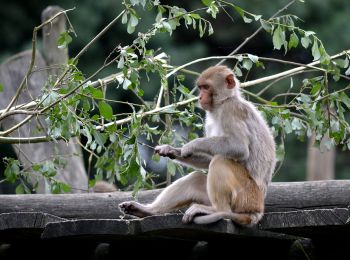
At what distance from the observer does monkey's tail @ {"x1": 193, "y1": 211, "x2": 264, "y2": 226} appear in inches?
201

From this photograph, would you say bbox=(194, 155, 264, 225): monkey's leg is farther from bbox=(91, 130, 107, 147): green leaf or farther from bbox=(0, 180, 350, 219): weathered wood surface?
bbox=(91, 130, 107, 147): green leaf

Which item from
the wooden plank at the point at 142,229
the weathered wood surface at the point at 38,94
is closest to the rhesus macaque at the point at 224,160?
Answer: the wooden plank at the point at 142,229

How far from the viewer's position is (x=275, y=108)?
7.63 meters

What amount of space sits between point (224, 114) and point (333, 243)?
46.3 inches

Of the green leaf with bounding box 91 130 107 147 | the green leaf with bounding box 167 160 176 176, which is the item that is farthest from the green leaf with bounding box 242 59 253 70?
the green leaf with bounding box 91 130 107 147

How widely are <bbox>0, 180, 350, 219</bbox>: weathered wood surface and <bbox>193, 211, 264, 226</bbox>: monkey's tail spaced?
85 centimetres

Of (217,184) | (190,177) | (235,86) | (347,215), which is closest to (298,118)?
(235,86)

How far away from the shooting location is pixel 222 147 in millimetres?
6184

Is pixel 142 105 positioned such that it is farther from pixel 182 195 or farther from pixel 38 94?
pixel 38 94

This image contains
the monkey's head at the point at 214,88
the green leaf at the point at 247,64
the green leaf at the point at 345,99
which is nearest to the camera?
the monkey's head at the point at 214,88

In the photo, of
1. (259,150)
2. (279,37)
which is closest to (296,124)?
(279,37)

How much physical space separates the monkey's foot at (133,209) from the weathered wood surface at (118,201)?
588 millimetres

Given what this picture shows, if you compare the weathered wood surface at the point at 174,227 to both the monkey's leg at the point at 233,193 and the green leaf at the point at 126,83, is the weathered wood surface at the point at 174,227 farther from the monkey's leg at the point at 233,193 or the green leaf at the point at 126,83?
the green leaf at the point at 126,83

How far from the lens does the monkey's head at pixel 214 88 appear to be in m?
6.71
